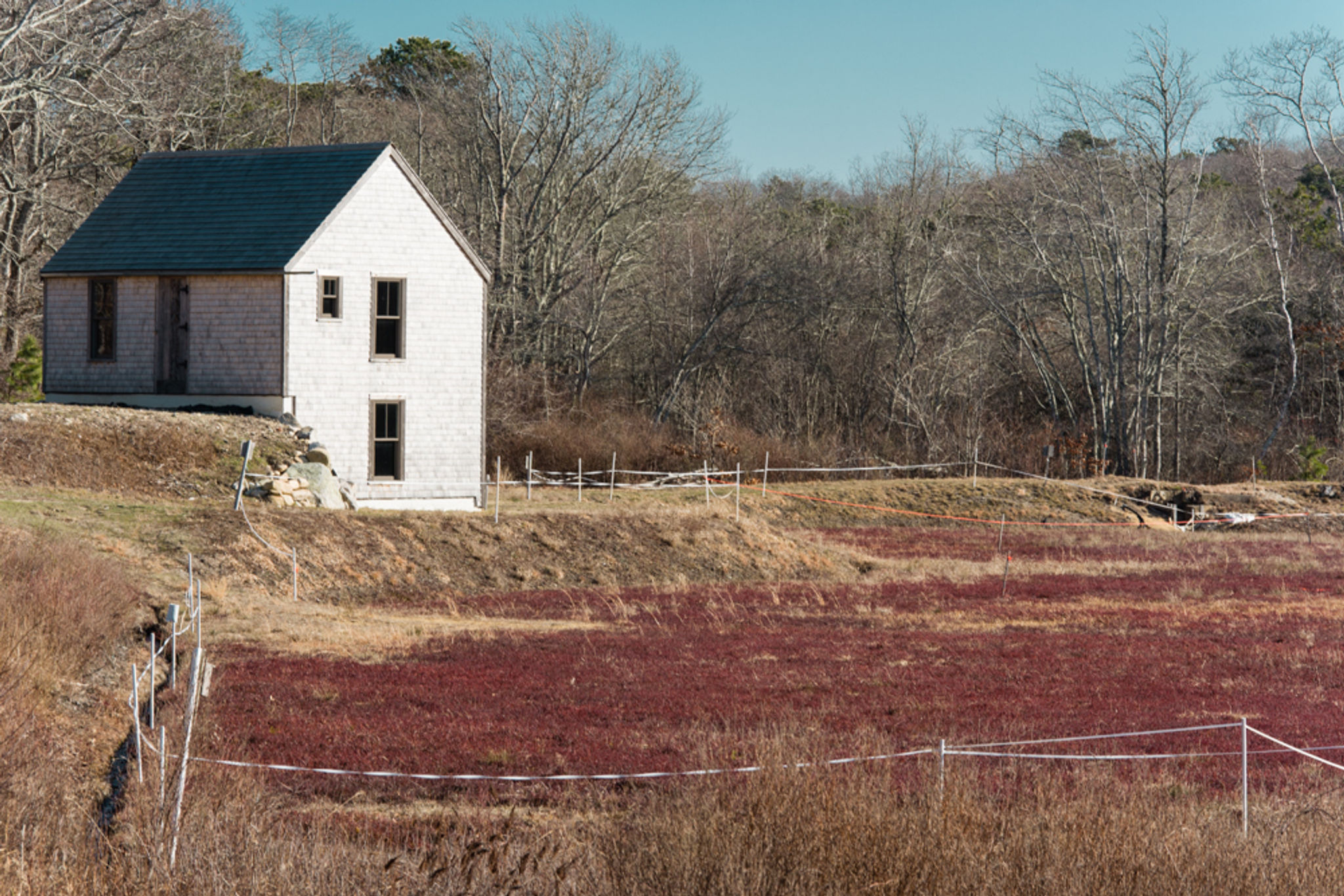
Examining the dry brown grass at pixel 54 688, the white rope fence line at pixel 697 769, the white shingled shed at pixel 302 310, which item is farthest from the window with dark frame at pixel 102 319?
the white rope fence line at pixel 697 769

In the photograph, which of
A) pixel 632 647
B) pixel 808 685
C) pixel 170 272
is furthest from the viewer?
pixel 170 272

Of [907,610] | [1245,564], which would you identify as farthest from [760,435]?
[907,610]

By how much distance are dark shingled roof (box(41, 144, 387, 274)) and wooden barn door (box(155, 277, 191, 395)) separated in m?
0.61

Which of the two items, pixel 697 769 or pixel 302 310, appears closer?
pixel 697 769

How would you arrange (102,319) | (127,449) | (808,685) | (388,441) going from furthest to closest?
(102,319) < (388,441) < (127,449) < (808,685)

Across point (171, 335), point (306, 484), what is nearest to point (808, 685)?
point (306, 484)

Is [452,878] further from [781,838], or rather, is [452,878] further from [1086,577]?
[1086,577]

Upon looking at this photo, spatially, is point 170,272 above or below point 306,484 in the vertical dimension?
above

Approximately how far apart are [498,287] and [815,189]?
37815 millimetres

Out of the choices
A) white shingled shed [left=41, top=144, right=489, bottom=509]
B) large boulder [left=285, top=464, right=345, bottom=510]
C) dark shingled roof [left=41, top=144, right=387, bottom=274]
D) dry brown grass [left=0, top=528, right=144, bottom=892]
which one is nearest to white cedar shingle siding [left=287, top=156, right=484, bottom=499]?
white shingled shed [left=41, top=144, right=489, bottom=509]

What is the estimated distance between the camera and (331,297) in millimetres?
31000

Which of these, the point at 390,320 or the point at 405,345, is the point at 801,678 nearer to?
the point at 405,345

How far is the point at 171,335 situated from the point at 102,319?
2345mm

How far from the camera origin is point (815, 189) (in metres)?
85.3
